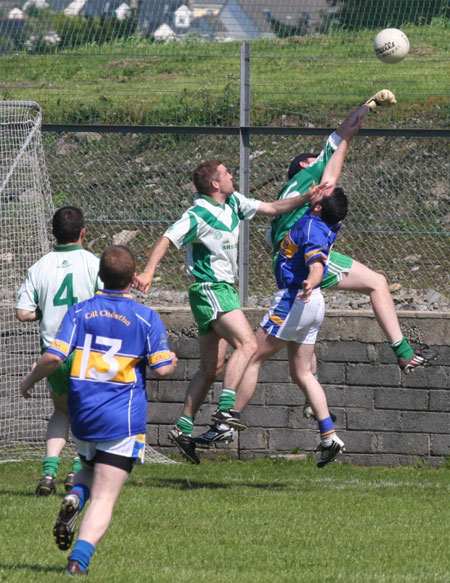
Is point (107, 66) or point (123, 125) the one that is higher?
point (107, 66)

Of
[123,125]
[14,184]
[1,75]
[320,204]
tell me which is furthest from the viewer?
[1,75]

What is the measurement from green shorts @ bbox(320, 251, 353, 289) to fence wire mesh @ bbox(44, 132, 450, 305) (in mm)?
1510

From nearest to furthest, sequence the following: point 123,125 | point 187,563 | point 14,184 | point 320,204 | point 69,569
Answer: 1. point 69,569
2. point 187,563
3. point 320,204
4. point 14,184
5. point 123,125

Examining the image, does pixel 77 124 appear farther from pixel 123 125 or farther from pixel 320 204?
pixel 320 204

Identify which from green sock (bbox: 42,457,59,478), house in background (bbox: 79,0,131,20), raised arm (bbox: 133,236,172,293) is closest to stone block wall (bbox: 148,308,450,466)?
raised arm (bbox: 133,236,172,293)

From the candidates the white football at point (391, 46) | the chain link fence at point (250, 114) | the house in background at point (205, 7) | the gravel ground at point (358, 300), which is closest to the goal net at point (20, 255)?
the chain link fence at point (250, 114)

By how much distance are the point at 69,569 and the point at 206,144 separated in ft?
20.0

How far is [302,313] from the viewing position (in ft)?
26.0

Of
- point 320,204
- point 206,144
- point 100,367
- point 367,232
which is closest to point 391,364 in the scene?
point 367,232

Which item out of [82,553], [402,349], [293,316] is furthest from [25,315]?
[402,349]

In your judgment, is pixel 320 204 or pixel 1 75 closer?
pixel 320 204

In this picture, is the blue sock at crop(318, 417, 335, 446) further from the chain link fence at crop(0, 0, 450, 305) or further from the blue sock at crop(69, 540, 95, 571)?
the blue sock at crop(69, 540, 95, 571)

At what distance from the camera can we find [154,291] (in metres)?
10.2

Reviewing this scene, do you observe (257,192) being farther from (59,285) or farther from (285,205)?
(59,285)
